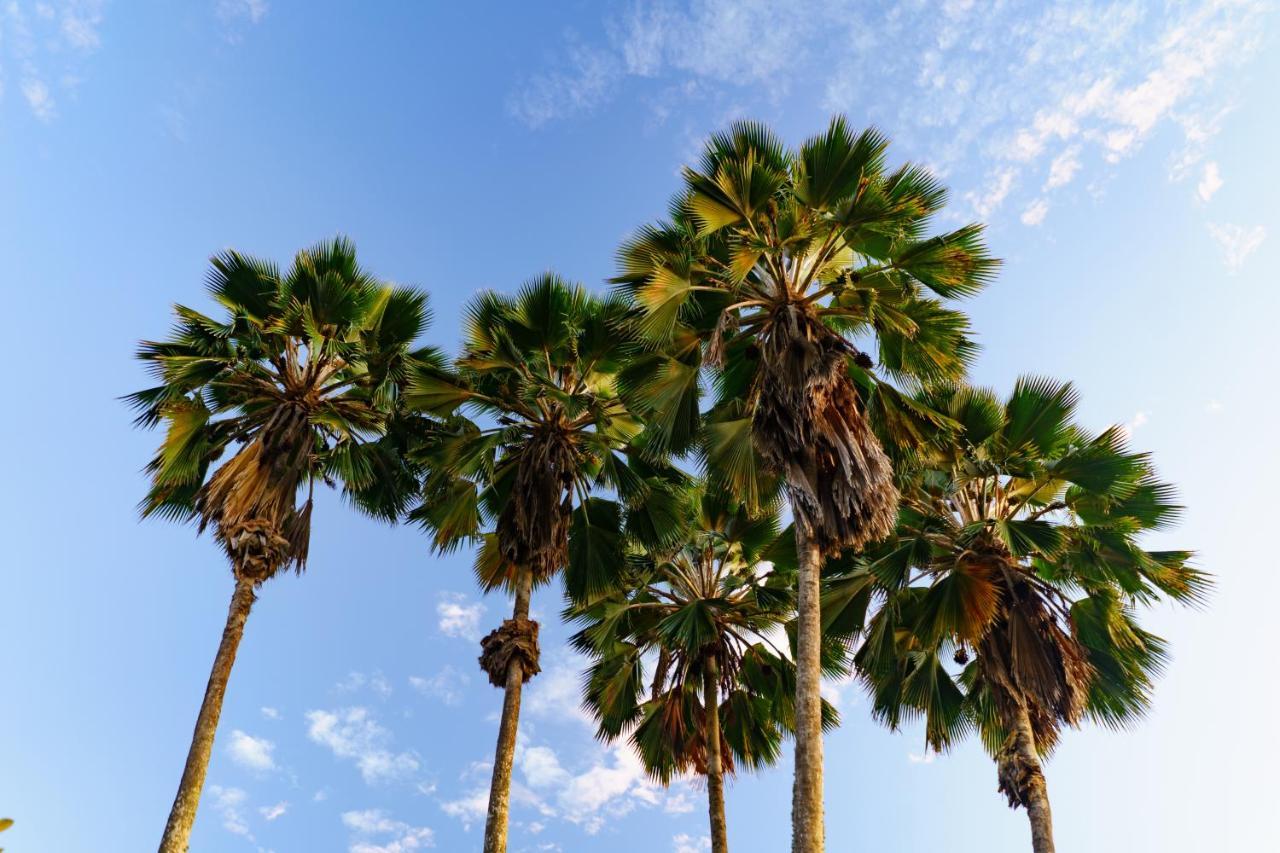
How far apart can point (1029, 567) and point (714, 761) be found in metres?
5.98

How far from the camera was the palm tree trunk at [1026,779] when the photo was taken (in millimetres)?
11859

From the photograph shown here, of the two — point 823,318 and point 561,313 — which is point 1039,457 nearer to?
point 823,318

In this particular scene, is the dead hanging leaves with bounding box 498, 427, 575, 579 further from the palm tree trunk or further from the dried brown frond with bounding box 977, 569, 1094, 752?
the palm tree trunk

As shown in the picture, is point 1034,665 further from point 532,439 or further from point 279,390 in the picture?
point 279,390

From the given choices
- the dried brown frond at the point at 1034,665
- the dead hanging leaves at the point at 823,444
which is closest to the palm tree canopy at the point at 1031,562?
the dried brown frond at the point at 1034,665

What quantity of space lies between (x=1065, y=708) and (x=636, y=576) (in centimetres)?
693

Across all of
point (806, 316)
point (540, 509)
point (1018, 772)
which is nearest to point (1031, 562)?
point (1018, 772)

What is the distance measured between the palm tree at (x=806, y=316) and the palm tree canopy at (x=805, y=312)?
19mm

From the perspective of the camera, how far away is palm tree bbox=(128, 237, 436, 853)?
1330cm

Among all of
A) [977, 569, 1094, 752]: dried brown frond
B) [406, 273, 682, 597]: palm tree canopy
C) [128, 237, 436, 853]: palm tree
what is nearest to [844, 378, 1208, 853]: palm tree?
[977, 569, 1094, 752]: dried brown frond

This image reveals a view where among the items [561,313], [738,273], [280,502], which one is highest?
[561,313]

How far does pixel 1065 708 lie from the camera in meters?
12.4

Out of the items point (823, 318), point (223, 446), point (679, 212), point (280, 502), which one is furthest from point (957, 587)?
point (223, 446)

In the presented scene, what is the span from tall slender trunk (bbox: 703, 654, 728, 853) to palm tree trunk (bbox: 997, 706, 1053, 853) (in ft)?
14.7
